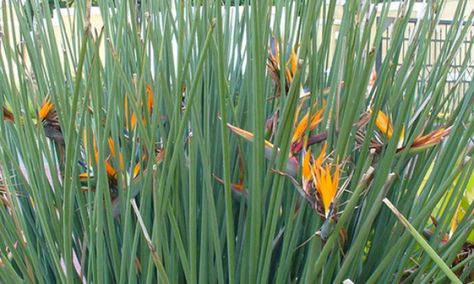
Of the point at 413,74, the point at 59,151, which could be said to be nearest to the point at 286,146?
the point at 413,74

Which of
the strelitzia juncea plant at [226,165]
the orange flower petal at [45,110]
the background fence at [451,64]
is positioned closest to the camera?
the strelitzia juncea plant at [226,165]

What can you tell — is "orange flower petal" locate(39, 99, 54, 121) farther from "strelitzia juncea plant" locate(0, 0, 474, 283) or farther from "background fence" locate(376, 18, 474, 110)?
"background fence" locate(376, 18, 474, 110)

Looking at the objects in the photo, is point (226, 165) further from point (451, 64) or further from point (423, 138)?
point (451, 64)

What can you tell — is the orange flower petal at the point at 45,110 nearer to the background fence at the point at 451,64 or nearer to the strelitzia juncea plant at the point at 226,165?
the strelitzia juncea plant at the point at 226,165

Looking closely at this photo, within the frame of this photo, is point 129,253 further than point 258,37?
Yes

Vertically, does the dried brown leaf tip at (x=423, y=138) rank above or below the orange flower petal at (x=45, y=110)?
above

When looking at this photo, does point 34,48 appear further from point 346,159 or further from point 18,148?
point 346,159

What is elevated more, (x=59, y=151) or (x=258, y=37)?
(x=258, y=37)

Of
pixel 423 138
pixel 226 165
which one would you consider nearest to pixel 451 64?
pixel 423 138

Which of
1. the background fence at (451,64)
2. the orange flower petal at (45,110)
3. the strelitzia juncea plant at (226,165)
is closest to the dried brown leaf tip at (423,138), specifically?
the strelitzia juncea plant at (226,165)
